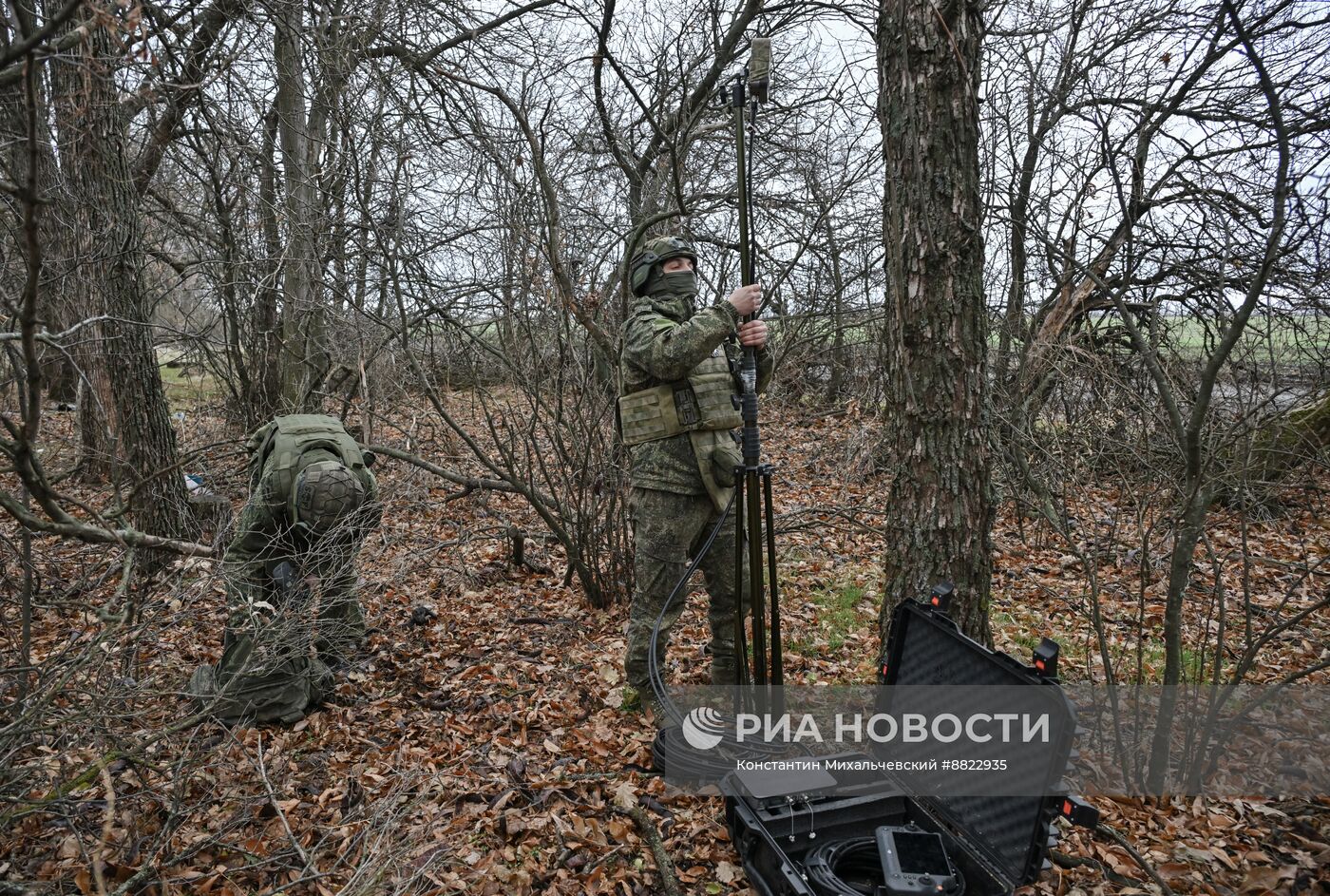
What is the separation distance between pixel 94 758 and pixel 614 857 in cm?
208

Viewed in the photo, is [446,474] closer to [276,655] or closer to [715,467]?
[276,655]

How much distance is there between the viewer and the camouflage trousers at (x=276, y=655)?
3.57 m

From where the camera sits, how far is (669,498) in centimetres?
388

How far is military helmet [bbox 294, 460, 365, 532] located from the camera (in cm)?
402

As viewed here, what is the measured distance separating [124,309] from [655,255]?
13.6ft

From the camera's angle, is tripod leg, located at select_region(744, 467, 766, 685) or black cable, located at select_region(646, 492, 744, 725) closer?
tripod leg, located at select_region(744, 467, 766, 685)

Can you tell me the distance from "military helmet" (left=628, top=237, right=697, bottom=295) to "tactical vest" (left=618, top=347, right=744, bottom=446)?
546mm

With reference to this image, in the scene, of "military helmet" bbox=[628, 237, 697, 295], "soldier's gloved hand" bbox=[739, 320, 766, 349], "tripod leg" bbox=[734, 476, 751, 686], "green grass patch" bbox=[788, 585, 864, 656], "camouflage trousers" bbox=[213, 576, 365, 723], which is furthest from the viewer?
"green grass patch" bbox=[788, 585, 864, 656]

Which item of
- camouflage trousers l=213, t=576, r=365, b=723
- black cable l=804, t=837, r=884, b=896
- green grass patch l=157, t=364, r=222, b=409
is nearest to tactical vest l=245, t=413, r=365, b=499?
camouflage trousers l=213, t=576, r=365, b=723

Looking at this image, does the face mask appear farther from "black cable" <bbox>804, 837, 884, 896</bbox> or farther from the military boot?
the military boot

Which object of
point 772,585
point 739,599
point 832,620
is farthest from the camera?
point 832,620

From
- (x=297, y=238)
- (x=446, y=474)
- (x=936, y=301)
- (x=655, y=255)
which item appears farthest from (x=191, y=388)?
(x=936, y=301)

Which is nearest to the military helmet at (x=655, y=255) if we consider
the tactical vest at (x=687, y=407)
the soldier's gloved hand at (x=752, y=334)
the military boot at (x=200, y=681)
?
the tactical vest at (x=687, y=407)

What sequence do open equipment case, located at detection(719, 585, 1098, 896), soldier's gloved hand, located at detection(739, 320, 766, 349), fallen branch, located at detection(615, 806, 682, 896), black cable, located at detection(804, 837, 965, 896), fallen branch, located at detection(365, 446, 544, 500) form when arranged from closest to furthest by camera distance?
open equipment case, located at detection(719, 585, 1098, 896)
black cable, located at detection(804, 837, 965, 896)
fallen branch, located at detection(615, 806, 682, 896)
soldier's gloved hand, located at detection(739, 320, 766, 349)
fallen branch, located at detection(365, 446, 544, 500)
